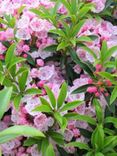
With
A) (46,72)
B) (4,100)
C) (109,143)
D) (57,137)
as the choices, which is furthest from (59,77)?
(4,100)

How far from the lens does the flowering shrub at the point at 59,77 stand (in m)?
1.71

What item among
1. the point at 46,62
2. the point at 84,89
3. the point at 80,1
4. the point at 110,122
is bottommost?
the point at 110,122

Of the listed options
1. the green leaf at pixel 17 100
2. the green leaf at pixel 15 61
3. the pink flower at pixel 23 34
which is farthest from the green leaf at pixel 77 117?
the pink flower at pixel 23 34

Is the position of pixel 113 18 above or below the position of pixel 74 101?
above

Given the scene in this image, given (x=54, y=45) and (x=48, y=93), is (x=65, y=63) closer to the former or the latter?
(x=54, y=45)

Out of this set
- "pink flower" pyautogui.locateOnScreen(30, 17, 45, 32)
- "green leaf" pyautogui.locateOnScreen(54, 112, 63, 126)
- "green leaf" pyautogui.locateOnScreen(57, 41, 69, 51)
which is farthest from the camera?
"pink flower" pyautogui.locateOnScreen(30, 17, 45, 32)

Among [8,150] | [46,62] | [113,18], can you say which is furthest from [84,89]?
[113,18]

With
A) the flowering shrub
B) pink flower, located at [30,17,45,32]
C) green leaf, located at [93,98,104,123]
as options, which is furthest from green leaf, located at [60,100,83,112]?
pink flower, located at [30,17,45,32]

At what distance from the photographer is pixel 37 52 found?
1963mm

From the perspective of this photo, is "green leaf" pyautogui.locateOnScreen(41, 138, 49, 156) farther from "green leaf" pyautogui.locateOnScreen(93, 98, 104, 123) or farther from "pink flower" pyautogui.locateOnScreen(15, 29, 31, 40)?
"pink flower" pyautogui.locateOnScreen(15, 29, 31, 40)

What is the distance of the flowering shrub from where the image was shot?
1709 mm

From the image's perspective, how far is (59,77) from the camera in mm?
1950

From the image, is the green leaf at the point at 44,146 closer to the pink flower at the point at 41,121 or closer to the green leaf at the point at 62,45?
the pink flower at the point at 41,121

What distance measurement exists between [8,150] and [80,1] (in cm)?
86
